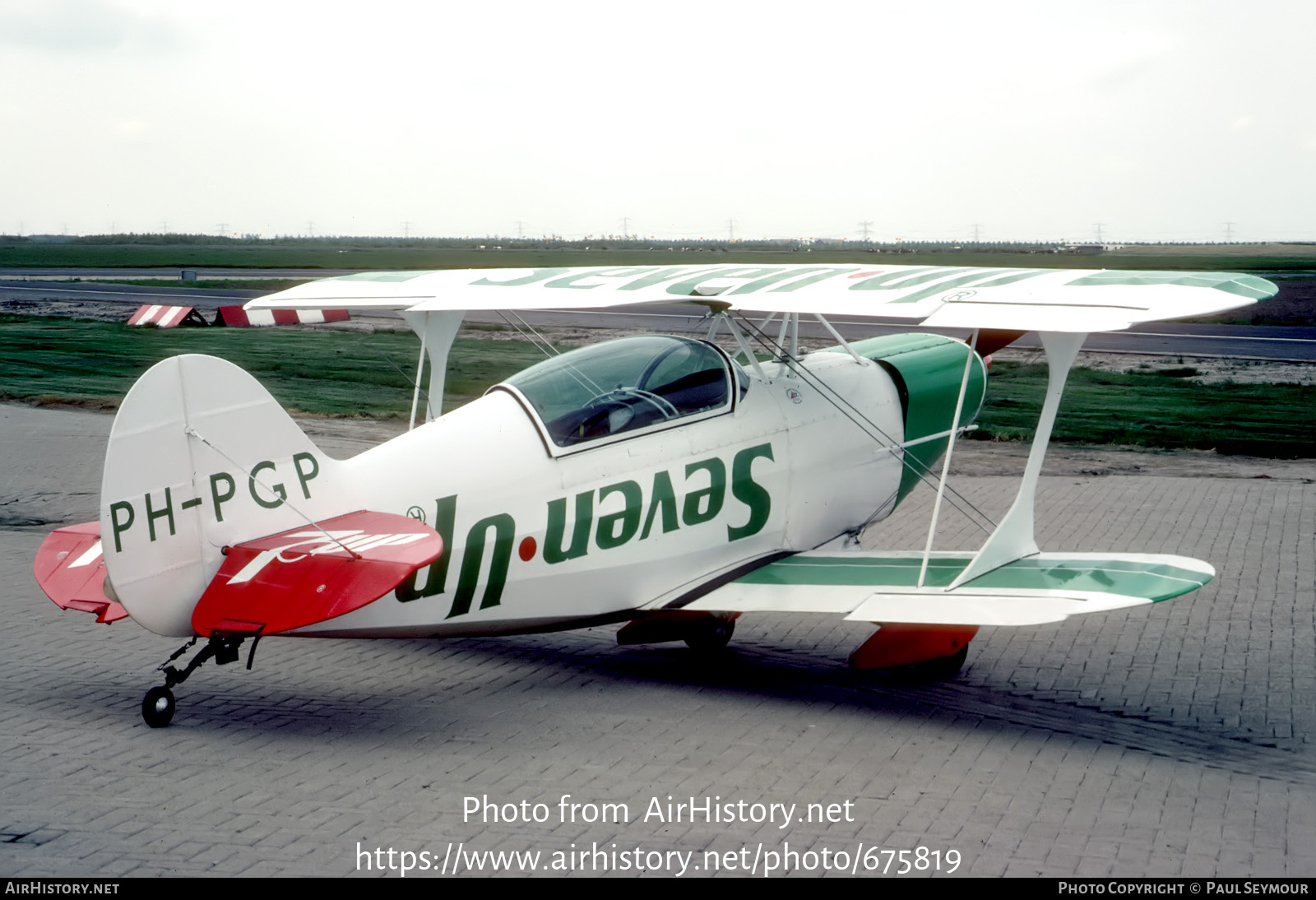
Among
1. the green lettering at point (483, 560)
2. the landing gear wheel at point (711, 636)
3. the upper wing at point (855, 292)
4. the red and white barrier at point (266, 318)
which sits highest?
the upper wing at point (855, 292)

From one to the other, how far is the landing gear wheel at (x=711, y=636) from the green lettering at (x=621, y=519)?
110 centimetres

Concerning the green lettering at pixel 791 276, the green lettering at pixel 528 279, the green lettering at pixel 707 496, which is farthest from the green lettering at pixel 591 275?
the green lettering at pixel 707 496

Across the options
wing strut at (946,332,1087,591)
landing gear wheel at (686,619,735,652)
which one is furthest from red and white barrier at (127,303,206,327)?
wing strut at (946,332,1087,591)

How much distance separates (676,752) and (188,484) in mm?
2613

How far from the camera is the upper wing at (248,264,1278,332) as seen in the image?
646cm

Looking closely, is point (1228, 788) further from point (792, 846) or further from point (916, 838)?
point (792, 846)

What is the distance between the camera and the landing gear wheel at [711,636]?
767 cm

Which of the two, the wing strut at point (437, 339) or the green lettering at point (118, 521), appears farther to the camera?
the wing strut at point (437, 339)

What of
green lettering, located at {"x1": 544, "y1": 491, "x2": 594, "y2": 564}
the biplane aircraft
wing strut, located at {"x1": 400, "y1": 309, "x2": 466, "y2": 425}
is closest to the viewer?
the biplane aircraft

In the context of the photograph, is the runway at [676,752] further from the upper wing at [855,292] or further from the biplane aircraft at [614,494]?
the upper wing at [855,292]

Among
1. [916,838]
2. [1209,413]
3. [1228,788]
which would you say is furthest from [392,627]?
[1209,413]

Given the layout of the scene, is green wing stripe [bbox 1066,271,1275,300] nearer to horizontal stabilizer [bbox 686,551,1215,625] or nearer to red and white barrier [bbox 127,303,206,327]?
horizontal stabilizer [bbox 686,551,1215,625]

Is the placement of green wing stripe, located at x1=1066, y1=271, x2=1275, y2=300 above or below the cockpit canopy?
above

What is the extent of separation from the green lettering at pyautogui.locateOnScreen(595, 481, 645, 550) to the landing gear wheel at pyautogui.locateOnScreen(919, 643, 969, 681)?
2.01 m
